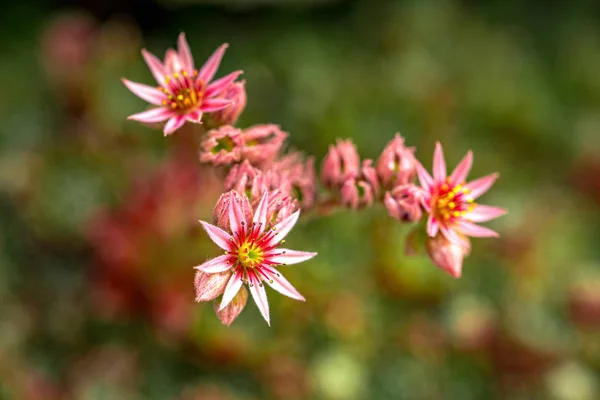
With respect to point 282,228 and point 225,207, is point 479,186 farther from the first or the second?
point 225,207

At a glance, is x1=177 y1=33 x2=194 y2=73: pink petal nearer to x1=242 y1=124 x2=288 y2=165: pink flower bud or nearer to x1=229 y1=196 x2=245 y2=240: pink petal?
x1=242 y1=124 x2=288 y2=165: pink flower bud

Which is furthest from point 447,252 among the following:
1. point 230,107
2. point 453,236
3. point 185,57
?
point 185,57

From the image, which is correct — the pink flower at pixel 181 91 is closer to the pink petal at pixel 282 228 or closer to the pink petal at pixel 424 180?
the pink petal at pixel 282 228

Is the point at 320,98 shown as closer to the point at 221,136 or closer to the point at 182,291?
the point at 182,291

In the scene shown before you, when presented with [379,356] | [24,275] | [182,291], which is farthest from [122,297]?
[379,356]

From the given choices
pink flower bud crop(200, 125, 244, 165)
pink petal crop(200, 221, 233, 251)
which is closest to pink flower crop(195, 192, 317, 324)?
pink petal crop(200, 221, 233, 251)
